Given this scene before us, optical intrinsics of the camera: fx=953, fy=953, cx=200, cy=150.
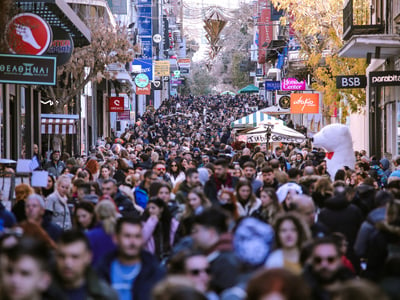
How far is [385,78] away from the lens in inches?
934

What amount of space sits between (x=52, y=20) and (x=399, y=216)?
16923 mm

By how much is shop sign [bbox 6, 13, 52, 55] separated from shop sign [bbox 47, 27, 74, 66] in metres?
3.14

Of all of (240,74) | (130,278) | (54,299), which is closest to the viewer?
(54,299)

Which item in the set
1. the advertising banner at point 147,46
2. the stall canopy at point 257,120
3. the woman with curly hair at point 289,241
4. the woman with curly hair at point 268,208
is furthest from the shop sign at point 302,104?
the advertising banner at point 147,46

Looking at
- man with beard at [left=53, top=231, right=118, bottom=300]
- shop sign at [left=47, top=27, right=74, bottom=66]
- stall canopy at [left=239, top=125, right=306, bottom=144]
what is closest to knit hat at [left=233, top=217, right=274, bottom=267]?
man with beard at [left=53, top=231, right=118, bottom=300]

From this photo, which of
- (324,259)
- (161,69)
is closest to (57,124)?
(324,259)

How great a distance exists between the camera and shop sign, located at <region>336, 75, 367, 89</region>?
28.0 meters

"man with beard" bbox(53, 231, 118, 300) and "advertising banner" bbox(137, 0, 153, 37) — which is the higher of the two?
"advertising banner" bbox(137, 0, 153, 37)

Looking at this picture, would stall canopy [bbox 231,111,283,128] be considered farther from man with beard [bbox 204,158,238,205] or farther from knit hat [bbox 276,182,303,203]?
knit hat [bbox 276,182,303,203]

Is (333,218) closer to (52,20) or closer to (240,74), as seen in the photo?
(52,20)

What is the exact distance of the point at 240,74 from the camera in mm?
154750

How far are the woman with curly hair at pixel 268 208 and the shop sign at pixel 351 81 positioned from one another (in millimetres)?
16766

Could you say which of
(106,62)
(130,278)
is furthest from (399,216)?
(106,62)

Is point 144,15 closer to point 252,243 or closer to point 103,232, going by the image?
point 103,232
